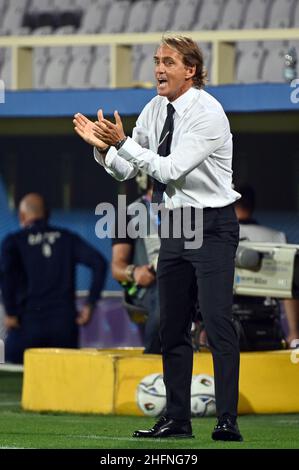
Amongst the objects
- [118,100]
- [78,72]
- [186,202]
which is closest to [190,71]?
[186,202]

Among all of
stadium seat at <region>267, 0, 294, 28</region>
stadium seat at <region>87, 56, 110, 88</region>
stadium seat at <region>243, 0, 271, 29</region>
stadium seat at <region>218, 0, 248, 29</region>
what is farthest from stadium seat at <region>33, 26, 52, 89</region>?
stadium seat at <region>267, 0, 294, 28</region>

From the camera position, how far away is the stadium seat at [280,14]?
18141mm

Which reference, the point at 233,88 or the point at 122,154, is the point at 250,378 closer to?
the point at 122,154

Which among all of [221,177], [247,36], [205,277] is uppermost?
[247,36]

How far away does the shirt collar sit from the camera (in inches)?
274

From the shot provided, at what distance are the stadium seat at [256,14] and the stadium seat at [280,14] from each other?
0.11 m

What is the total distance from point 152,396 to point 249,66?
9.15 metres

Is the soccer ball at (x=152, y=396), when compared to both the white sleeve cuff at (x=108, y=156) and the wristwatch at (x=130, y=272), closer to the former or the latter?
the wristwatch at (x=130, y=272)

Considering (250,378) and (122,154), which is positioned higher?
(122,154)

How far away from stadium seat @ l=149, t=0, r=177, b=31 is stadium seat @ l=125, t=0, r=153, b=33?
0.11 m

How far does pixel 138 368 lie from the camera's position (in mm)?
9391

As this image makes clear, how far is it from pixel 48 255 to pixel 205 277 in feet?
21.9

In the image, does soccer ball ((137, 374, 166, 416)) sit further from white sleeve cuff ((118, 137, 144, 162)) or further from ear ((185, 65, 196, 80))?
ear ((185, 65, 196, 80))
